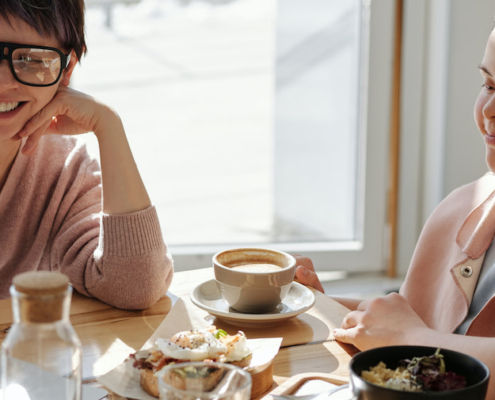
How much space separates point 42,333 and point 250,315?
19.2 inches

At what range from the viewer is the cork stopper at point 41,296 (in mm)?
514

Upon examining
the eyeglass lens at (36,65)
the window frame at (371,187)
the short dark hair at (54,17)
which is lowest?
the window frame at (371,187)

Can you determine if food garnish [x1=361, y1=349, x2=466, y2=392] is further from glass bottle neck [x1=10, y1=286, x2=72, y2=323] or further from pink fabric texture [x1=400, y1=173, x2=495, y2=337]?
pink fabric texture [x1=400, y1=173, x2=495, y2=337]

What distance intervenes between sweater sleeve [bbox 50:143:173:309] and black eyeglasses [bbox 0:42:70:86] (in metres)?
0.24

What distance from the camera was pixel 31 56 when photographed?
119cm

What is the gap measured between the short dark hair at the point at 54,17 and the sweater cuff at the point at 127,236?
371 mm

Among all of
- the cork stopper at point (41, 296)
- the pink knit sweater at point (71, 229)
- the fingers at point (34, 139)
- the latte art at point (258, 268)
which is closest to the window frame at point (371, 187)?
the pink knit sweater at point (71, 229)

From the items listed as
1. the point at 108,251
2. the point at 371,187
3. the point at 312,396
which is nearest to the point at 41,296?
the point at 312,396

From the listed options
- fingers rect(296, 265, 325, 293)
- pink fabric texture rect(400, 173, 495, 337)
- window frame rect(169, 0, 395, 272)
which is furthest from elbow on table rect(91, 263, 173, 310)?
window frame rect(169, 0, 395, 272)

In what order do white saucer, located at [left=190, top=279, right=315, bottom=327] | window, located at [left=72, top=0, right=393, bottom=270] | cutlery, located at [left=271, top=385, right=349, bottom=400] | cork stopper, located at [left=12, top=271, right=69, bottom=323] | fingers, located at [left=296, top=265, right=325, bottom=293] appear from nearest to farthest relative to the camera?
cork stopper, located at [left=12, top=271, right=69, bottom=323]
cutlery, located at [left=271, top=385, right=349, bottom=400]
white saucer, located at [left=190, top=279, right=315, bottom=327]
fingers, located at [left=296, top=265, right=325, bottom=293]
window, located at [left=72, top=0, right=393, bottom=270]

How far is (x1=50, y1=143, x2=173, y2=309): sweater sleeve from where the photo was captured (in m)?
1.13

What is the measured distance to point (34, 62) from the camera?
120 cm

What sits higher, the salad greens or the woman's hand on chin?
the woman's hand on chin

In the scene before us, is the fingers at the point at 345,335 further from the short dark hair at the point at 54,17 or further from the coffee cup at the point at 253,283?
the short dark hair at the point at 54,17
